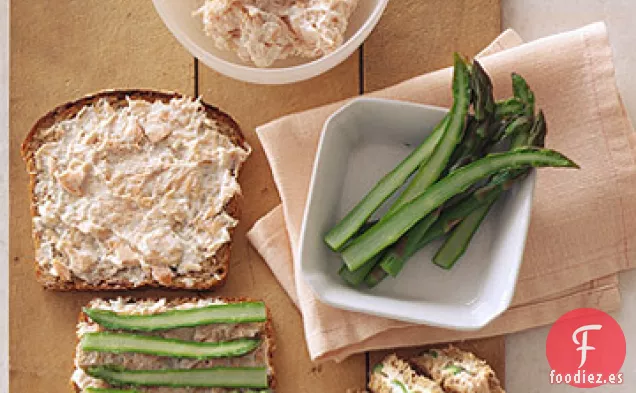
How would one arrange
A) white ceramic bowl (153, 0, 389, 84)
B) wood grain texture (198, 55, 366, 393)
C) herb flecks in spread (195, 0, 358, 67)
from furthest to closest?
wood grain texture (198, 55, 366, 393) < white ceramic bowl (153, 0, 389, 84) < herb flecks in spread (195, 0, 358, 67)

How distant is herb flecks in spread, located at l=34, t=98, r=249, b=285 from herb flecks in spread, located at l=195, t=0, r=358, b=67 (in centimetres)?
46

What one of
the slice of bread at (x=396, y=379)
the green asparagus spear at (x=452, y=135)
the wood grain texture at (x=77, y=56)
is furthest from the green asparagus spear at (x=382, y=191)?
the wood grain texture at (x=77, y=56)

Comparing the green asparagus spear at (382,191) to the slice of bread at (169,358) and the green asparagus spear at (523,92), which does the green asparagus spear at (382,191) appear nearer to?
the green asparagus spear at (523,92)

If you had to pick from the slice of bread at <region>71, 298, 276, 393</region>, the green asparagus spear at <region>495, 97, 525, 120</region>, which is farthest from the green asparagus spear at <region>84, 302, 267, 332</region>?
the green asparagus spear at <region>495, 97, 525, 120</region>

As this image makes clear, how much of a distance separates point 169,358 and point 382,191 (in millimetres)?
987

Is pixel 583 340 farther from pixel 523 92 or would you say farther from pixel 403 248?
pixel 523 92

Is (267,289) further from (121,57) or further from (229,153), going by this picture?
(121,57)

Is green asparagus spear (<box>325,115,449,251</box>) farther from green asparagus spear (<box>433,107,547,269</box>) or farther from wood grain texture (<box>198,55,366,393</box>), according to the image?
wood grain texture (<box>198,55,366,393</box>)

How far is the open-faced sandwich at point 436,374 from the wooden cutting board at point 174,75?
0.53 feet

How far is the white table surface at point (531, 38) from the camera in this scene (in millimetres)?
3215

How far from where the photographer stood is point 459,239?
3012mm

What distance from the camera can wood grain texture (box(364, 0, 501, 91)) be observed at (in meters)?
3.26

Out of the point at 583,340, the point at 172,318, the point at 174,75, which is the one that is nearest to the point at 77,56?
the point at 174,75

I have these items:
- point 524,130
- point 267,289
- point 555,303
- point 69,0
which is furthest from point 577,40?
point 69,0
